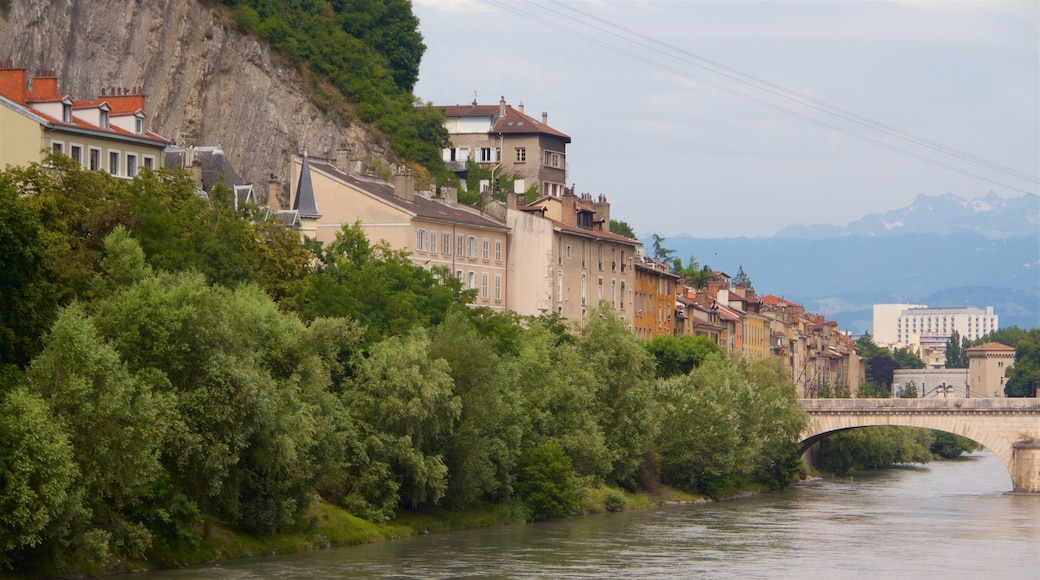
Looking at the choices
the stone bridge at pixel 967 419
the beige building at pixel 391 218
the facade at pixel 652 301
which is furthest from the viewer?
the facade at pixel 652 301

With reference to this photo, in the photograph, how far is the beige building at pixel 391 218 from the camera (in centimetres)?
8292

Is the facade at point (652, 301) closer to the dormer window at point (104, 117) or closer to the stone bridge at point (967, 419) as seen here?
the stone bridge at point (967, 419)

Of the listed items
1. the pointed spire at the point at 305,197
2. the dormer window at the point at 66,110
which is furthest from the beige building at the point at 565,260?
the dormer window at the point at 66,110

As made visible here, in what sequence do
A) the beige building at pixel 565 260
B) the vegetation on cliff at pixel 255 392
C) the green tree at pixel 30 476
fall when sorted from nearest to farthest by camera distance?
→ the green tree at pixel 30 476, the vegetation on cliff at pixel 255 392, the beige building at pixel 565 260

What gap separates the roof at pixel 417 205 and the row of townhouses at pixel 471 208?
0.14 meters

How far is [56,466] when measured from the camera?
37594 mm

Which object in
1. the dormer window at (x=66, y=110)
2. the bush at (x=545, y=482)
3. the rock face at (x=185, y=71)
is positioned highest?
the rock face at (x=185, y=71)

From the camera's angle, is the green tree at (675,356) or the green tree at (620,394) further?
the green tree at (675,356)

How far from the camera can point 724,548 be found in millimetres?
57156

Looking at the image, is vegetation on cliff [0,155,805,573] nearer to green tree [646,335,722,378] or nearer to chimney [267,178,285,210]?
chimney [267,178,285,210]

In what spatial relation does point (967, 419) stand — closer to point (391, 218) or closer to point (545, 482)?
point (391, 218)

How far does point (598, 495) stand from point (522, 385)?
20.9 feet

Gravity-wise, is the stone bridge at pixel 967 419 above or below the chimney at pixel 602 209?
below

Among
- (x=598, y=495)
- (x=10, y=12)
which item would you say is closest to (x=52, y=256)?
(x=598, y=495)
